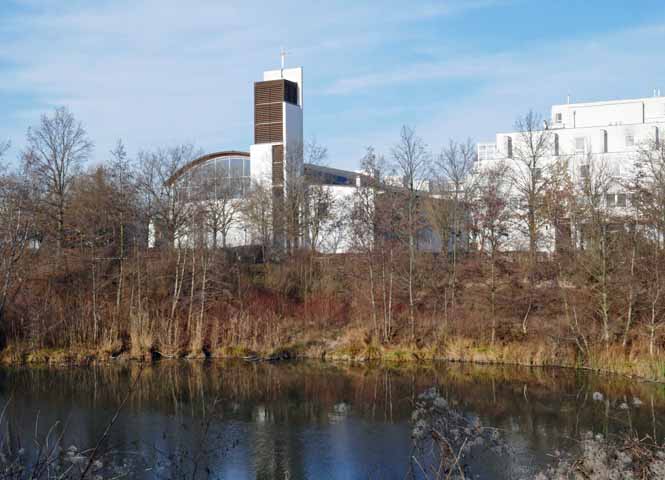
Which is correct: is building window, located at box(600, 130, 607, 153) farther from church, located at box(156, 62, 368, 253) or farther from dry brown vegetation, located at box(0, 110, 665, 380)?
church, located at box(156, 62, 368, 253)

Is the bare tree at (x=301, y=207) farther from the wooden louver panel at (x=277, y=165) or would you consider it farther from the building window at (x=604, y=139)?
the building window at (x=604, y=139)

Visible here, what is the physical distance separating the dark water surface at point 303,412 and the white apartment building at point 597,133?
995 inches

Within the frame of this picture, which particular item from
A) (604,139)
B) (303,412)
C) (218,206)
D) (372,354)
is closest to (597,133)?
(604,139)

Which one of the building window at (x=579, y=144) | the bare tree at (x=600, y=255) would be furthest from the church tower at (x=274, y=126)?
the bare tree at (x=600, y=255)

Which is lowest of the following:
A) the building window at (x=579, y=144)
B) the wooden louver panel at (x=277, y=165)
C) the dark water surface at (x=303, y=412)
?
the dark water surface at (x=303, y=412)

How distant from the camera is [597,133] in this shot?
53062 millimetres

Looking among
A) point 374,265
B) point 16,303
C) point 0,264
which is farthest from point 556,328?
point 0,264

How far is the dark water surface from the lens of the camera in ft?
52.4

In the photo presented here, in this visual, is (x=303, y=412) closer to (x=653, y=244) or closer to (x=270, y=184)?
(x=653, y=244)

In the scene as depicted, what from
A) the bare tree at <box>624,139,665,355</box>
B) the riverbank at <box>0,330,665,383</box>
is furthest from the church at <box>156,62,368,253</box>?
the bare tree at <box>624,139,665,355</box>

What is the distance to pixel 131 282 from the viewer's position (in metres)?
34.8

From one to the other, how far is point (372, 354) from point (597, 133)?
96.9 feet

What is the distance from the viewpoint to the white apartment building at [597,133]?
167ft

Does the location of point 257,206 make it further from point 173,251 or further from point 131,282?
point 131,282
